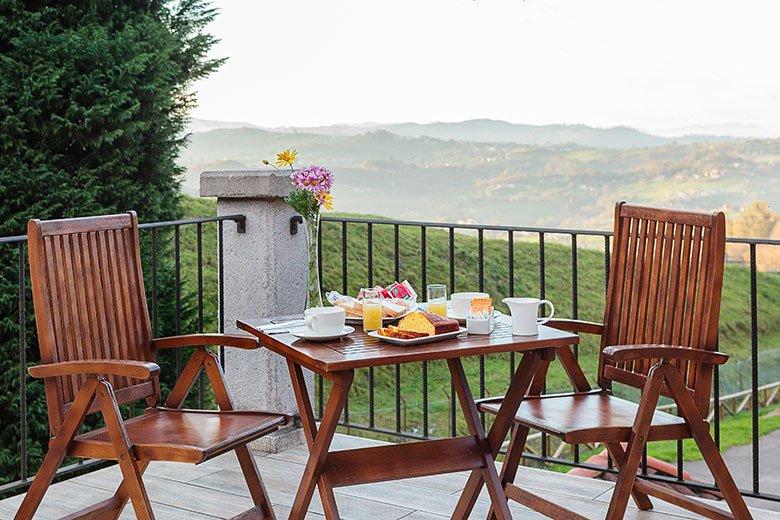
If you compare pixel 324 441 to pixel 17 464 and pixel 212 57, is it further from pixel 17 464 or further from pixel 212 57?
pixel 212 57

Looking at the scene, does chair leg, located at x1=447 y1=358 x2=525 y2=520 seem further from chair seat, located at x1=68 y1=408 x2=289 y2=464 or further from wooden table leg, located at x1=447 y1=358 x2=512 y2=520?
chair seat, located at x1=68 y1=408 x2=289 y2=464

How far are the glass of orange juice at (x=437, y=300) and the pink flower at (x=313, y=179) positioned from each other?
1.60ft

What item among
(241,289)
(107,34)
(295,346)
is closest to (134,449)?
(295,346)

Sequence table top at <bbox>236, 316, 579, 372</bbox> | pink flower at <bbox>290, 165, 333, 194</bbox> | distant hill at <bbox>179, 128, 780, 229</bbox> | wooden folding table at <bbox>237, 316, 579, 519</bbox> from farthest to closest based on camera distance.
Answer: distant hill at <bbox>179, 128, 780, 229</bbox> → pink flower at <bbox>290, 165, 333, 194</bbox> → wooden folding table at <bbox>237, 316, 579, 519</bbox> → table top at <bbox>236, 316, 579, 372</bbox>

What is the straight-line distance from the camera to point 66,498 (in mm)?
3371

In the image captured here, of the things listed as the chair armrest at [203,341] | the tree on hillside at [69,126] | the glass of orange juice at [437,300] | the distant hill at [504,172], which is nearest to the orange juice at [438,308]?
the glass of orange juice at [437,300]

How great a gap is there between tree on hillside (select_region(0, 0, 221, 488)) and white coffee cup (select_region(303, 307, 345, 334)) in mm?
3992

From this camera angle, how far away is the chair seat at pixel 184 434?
244cm

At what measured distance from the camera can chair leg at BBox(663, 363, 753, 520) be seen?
8.48ft

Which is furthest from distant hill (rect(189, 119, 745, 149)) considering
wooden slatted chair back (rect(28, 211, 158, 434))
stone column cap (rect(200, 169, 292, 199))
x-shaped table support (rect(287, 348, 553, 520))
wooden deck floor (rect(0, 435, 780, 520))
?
x-shaped table support (rect(287, 348, 553, 520))

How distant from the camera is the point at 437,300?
2.75 meters

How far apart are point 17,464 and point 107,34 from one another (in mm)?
3082

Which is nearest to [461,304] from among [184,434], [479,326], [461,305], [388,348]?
[461,305]

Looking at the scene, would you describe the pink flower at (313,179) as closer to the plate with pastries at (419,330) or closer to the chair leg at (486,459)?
the plate with pastries at (419,330)
